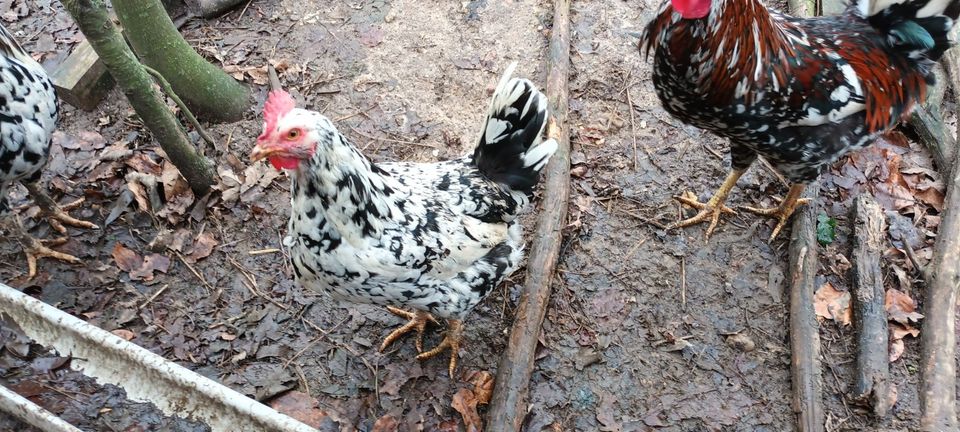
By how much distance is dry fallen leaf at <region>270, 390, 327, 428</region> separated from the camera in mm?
3631

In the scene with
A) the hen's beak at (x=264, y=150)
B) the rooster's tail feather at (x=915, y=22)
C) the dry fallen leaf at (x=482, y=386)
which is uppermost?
the rooster's tail feather at (x=915, y=22)

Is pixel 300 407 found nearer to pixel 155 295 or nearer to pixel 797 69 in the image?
pixel 155 295

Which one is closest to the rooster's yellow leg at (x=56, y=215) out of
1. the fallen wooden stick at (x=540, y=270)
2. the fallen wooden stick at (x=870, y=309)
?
the fallen wooden stick at (x=540, y=270)

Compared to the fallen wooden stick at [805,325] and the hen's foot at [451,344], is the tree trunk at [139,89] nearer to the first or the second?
the hen's foot at [451,344]

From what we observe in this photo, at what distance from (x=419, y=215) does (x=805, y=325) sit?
8.33ft

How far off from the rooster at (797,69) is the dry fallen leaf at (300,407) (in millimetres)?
2858

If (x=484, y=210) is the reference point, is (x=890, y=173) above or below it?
below

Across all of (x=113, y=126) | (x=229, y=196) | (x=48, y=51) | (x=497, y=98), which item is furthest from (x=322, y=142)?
(x=48, y=51)

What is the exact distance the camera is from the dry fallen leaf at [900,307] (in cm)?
392

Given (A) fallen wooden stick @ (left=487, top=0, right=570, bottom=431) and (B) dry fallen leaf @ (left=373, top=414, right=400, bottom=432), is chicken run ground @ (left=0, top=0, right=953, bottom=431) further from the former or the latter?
(A) fallen wooden stick @ (left=487, top=0, right=570, bottom=431)

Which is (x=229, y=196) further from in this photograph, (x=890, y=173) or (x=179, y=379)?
(x=890, y=173)

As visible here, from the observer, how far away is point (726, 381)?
150 inches

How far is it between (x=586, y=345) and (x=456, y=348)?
850mm

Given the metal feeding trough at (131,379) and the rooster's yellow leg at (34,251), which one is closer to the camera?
the metal feeding trough at (131,379)
